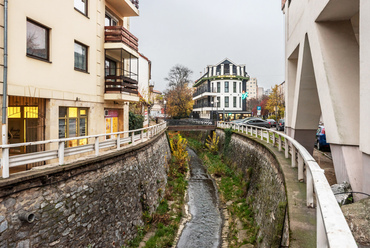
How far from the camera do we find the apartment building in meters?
7.91

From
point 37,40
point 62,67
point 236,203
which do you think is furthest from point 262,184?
point 37,40

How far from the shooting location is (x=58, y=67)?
31.2 feet

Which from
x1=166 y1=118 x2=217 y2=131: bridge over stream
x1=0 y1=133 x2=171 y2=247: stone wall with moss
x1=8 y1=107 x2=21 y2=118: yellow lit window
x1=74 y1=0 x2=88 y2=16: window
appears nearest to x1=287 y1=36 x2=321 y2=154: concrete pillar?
x1=0 y1=133 x2=171 y2=247: stone wall with moss

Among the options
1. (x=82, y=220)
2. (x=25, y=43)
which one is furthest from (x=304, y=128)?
(x=25, y=43)

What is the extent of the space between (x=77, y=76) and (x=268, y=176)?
31.7ft

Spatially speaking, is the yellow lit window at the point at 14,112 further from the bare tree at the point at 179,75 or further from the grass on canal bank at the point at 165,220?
the bare tree at the point at 179,75

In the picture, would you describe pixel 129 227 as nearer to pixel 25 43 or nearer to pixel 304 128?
pixel 25 43

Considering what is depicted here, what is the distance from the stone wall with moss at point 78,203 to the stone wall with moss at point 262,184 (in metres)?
5.26

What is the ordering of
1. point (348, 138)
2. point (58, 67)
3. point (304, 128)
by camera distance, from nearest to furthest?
point (348, 138)
point (58, 67)
point (304, 128)

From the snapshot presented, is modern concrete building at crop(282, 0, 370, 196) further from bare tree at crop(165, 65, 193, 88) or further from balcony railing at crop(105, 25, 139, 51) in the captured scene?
bare tree at crop(165, 65, 193, 88)

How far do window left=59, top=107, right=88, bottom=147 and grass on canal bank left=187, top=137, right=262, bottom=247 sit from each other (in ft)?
27.6

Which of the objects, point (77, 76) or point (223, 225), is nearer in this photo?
point (77, 76)

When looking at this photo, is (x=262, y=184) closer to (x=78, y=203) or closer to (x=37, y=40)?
(x=78, y=203)

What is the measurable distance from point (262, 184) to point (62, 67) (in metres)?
10.2
